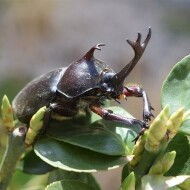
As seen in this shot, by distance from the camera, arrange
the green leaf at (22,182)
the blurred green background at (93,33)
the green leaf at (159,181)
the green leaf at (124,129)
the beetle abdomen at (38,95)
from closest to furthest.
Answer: the green leaf at (159,181)
the green leaf at (124,129)
the beetle abdomen at (38,95)
the green leaf at (22,182)
the blurred green background at (93,33)

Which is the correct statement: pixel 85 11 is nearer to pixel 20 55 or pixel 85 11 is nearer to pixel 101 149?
pixel 20 55

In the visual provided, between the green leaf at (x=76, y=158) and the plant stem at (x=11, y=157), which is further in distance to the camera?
the plant stem at (x=11, y=157)

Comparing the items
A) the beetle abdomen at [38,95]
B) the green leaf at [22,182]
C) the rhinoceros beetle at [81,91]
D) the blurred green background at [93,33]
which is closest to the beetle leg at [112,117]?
the rhinoceros beetle at [81,91]

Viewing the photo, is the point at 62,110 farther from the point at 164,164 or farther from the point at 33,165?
the point at 164,164

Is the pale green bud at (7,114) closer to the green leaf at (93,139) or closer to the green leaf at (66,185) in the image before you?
the green leaf at (93,139)

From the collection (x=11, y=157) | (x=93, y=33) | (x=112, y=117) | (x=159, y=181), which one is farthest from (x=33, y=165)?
(x=93, y=33)

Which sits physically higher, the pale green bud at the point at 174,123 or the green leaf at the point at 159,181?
the pale green bud at the point at 174,123

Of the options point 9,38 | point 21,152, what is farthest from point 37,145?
point 9,38
